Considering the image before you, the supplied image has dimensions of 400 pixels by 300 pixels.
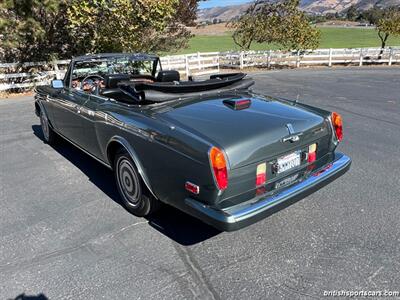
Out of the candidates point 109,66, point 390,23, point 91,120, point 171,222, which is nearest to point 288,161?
point 171,222

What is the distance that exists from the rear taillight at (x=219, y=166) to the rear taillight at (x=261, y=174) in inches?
13.9

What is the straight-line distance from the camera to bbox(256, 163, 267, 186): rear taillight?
9.73 ft

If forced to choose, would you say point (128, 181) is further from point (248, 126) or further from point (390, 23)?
point (390, 23)

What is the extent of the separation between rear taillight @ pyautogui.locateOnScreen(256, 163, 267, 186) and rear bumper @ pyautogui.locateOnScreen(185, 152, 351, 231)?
0.50ft

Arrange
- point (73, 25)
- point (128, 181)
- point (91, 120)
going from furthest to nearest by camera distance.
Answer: point (73, 25) < point (91, 120) < point (128, 181)

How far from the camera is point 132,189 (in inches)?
144

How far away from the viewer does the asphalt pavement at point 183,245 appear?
2645 mm

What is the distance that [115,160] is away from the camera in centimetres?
380

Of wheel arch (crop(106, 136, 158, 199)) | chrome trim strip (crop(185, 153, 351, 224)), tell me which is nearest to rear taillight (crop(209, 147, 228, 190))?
chrome trim strip (crop(185, 153, 351, 224))

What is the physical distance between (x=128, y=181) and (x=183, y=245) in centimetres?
94

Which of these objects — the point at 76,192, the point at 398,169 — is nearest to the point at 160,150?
the point at 76,192

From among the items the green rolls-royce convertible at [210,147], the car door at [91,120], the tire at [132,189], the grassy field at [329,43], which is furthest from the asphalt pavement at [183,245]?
the grassy field at [329,43]

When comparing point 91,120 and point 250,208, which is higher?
point 91,120

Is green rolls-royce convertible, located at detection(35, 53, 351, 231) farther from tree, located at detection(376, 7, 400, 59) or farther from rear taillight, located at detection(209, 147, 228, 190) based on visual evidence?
tree, located at detection(376, 7, 400, 59)
